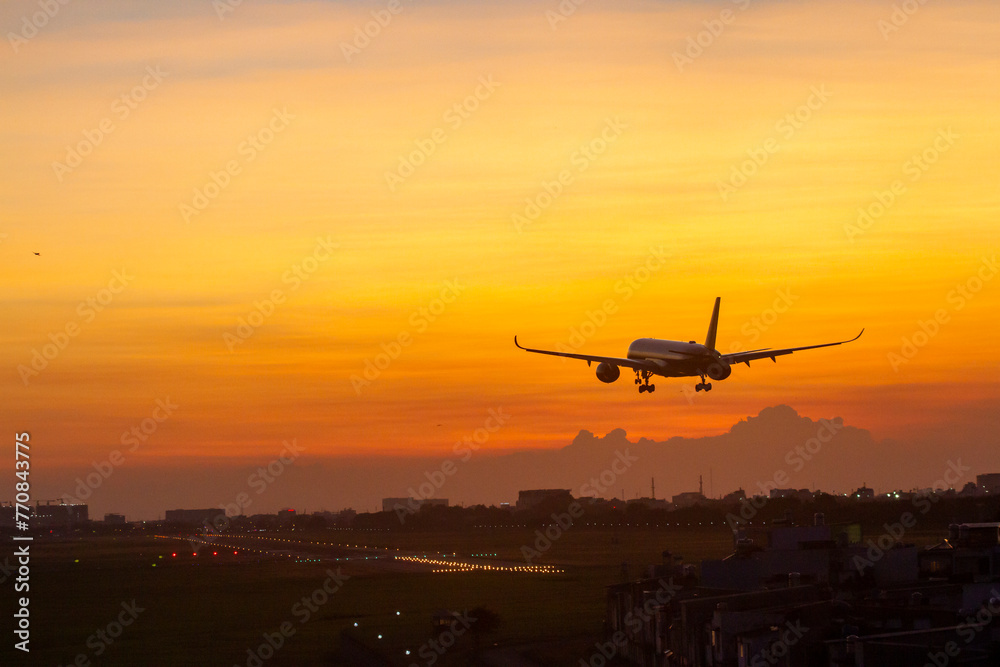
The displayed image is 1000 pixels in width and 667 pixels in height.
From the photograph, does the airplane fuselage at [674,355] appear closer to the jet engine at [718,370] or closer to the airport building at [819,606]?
the jet engine at [718,370]

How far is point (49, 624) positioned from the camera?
110375mm

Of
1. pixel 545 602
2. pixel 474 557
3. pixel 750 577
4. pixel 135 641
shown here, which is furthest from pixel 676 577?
pixel 474 557

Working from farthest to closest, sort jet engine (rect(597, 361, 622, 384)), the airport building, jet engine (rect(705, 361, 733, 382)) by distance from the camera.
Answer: jet engine (rect(597, 361, 622, 384)) < jet engine (rect(705, 361, 733, 382)) < the airport building

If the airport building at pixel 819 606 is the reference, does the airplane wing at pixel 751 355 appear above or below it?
above

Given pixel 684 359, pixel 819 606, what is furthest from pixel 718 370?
pixel 819 606

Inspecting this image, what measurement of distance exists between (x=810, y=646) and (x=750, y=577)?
25.7 metres

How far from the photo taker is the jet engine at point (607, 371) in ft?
262

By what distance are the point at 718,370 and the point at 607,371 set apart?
31.7 ft

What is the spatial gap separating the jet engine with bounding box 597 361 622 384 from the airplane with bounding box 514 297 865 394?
0.07 metres

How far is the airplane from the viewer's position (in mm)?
72938

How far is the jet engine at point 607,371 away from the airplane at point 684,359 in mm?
68

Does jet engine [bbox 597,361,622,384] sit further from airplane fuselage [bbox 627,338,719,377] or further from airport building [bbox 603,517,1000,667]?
airport building [bbox 603,517,1000,667]

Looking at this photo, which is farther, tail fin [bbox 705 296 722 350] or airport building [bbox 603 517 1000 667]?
tail fin [bbox 705 296 722 350]

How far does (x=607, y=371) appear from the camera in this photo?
80.2 meters
